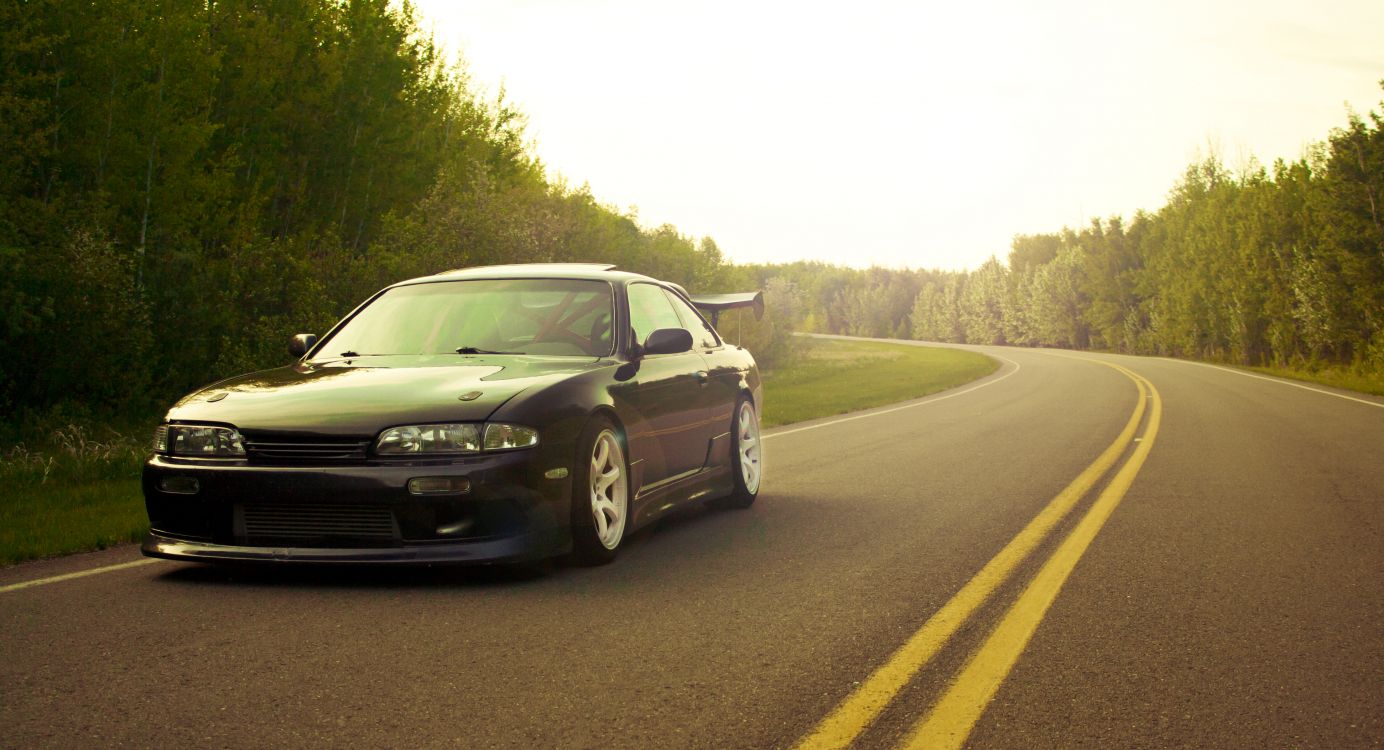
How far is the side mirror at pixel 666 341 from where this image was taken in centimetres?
675

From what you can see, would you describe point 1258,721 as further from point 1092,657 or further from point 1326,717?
point 1092,657

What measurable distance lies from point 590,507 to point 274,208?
25.3 meters

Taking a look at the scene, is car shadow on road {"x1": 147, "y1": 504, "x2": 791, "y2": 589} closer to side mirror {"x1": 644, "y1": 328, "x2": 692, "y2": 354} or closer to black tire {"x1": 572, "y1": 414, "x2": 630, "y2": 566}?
black tire {"x1": 572, "y1": 414, "x2": 630, "y2": 566}

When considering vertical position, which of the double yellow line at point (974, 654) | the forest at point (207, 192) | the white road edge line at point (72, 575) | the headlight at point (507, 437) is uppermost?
the forest at point (207, 192)

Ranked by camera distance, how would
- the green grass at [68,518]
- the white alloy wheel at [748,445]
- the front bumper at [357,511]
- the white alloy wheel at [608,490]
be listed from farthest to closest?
the white alloy wheel at [748,445] → the green grass at [68,518] → the white alloy wheel at [608,490] → the front bumper at [357,511]

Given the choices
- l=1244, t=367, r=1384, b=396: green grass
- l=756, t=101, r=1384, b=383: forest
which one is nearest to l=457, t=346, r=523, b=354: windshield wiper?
l=1244, t=367, r=1384, b=396: green grass

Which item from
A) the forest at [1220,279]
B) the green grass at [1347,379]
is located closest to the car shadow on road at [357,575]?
the green grass at [1347,379]

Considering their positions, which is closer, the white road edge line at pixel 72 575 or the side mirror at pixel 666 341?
the white road edge line at pixel 72 575

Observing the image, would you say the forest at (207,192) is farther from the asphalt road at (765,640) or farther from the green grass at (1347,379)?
the green grass at (1347,379)

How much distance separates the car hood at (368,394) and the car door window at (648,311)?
93 centimetres

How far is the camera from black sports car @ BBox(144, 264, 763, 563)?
5.14m

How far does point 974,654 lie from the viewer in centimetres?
423

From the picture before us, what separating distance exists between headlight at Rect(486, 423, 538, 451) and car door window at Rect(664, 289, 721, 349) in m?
2.86

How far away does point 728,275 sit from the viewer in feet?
165
